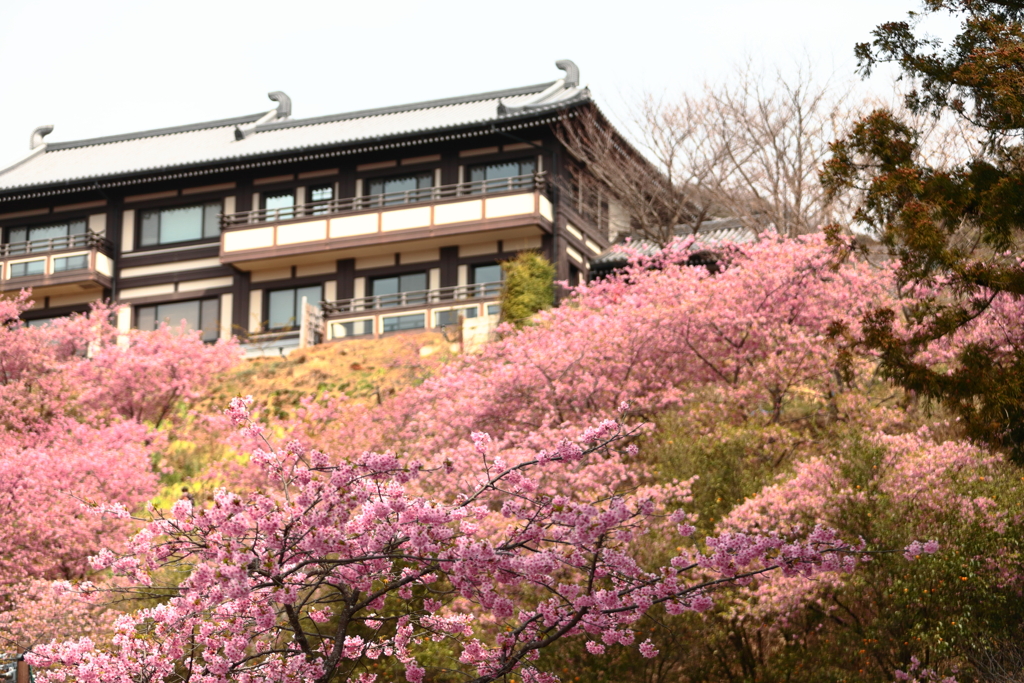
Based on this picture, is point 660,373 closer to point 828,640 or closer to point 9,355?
point 828,640

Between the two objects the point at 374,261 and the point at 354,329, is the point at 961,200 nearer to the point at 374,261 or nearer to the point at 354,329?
the point at 354,329

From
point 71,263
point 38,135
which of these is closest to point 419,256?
point 71,263

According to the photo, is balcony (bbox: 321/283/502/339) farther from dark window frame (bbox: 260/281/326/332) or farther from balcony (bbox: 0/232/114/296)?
balcony (bbox: 0/232/114/296)

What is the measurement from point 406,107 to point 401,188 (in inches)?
180

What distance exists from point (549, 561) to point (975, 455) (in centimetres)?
567

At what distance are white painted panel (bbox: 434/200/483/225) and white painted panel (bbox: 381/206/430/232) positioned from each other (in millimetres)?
299

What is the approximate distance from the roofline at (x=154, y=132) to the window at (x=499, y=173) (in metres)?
10.2

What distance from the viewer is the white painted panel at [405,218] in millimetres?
29406

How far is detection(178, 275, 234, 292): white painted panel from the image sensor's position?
1261 inches

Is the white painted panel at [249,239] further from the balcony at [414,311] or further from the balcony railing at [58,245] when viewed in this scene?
the balcony railing at [58,245]

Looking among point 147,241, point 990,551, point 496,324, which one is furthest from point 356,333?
point 990,551

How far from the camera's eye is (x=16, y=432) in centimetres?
1961

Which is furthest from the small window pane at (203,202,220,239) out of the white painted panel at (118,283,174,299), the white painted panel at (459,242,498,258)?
the white painted panel at (459,242,498,258)

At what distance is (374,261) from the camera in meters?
30.8
